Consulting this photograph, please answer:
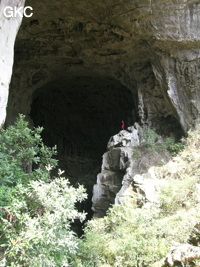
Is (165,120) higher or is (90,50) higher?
(90,50)

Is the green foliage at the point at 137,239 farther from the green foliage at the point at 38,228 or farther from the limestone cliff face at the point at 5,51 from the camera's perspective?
the limestone cliff face at the point at 5,51

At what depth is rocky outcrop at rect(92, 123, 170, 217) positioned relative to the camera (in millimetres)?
7500

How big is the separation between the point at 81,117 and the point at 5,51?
37.3 feet

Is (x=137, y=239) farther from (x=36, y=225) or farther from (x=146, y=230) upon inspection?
(x=36, y=225)

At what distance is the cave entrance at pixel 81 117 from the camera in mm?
14289

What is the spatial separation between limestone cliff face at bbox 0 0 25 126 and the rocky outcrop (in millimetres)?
3873

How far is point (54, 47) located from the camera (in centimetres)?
1071

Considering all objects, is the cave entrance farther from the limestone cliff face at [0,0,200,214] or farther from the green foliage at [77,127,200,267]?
the green foliage at [77,127,200,267]

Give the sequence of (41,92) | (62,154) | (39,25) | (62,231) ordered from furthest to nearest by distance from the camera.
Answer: (62,154) → (41,92) → (39,25) → (62,231)

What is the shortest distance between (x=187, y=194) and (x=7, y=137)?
161 inches

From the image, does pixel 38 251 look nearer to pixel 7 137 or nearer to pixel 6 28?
pixel 7 137

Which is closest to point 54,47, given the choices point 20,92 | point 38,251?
point 20,92

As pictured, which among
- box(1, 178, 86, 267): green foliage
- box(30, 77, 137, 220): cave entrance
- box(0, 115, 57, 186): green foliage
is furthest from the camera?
box(30, 77, 137, 220): cave entrance

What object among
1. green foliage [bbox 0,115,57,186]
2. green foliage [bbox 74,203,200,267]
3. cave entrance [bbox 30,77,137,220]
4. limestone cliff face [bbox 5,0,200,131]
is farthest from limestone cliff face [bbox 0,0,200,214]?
green foliage [bbox 74,203,200,267]
